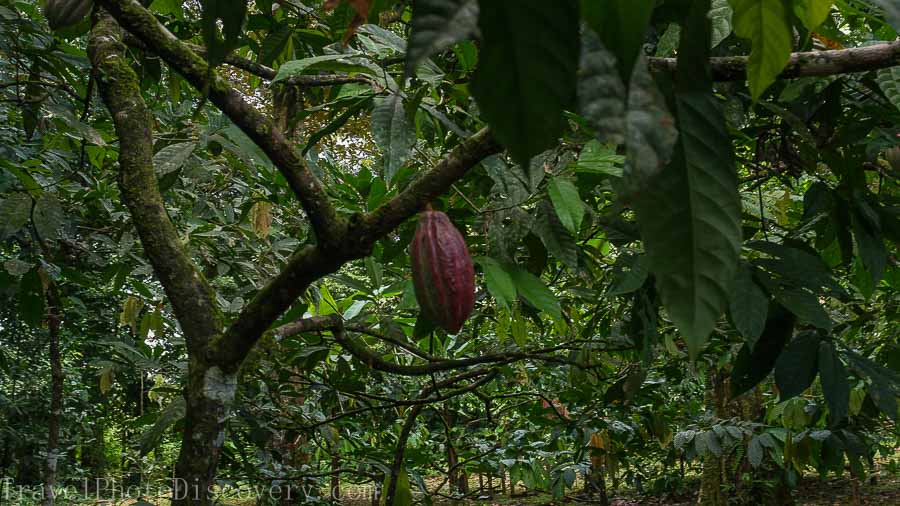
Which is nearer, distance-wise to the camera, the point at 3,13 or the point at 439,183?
the point at 439,183

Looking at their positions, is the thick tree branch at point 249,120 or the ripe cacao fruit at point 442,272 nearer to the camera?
the ripe cacao fruit at point 442,272

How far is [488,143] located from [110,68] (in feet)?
2.84

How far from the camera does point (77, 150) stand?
2.46 metres

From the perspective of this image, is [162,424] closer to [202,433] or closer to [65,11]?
[202,433]

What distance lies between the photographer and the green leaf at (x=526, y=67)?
0.22m

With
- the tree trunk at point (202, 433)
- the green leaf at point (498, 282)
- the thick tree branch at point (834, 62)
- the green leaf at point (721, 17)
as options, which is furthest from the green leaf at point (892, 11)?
the tree trunk at point (202, 433)

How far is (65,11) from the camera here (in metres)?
1.11

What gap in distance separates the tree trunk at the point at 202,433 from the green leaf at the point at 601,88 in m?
0.97

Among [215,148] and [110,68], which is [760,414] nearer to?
[215,148]

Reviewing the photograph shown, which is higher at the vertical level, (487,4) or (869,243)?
(869,243)

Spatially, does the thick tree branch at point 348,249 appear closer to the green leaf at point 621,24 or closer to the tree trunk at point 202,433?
the tree trunk at point 202,433

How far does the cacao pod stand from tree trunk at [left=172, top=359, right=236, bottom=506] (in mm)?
559

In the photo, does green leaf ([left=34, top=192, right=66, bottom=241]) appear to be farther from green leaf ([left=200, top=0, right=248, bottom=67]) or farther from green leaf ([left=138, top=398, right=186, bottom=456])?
green leaf ([left=200, top=0, right=248, bottom=67])

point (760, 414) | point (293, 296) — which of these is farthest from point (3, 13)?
point (760, 414)
